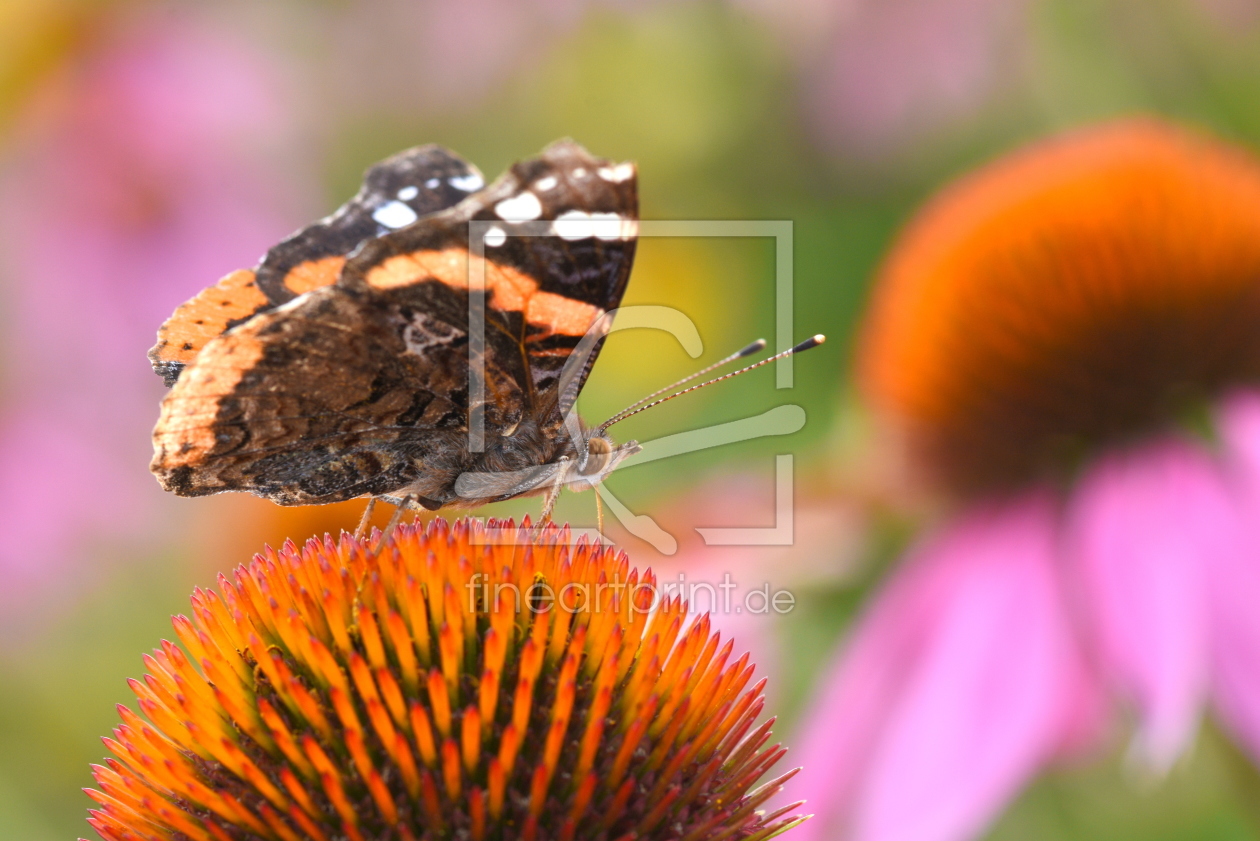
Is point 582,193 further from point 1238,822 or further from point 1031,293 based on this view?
point 1238,822

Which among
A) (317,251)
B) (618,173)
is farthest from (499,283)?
(317,251)

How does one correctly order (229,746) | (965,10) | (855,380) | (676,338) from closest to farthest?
(229,746) → (855,380) → (965,10) → (676,338)

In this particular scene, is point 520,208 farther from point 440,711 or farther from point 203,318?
point 440,711

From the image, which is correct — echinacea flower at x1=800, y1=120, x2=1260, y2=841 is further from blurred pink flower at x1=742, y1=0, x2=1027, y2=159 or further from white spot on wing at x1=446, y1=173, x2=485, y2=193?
white spot on wing at x1=446, y1=173, x2=485, y2=193

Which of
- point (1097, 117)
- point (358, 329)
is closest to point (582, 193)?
point (358, 329)

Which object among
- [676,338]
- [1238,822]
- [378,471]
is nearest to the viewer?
[378,471]

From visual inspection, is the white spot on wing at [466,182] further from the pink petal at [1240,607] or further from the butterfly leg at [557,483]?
the pink petal at [1240,607]

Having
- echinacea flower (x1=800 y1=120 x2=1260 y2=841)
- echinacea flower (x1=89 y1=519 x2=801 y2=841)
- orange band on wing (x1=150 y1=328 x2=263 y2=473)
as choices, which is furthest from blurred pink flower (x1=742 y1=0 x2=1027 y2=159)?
echinacea flower (x1=89 y1=519 x2=801 y2=841)
